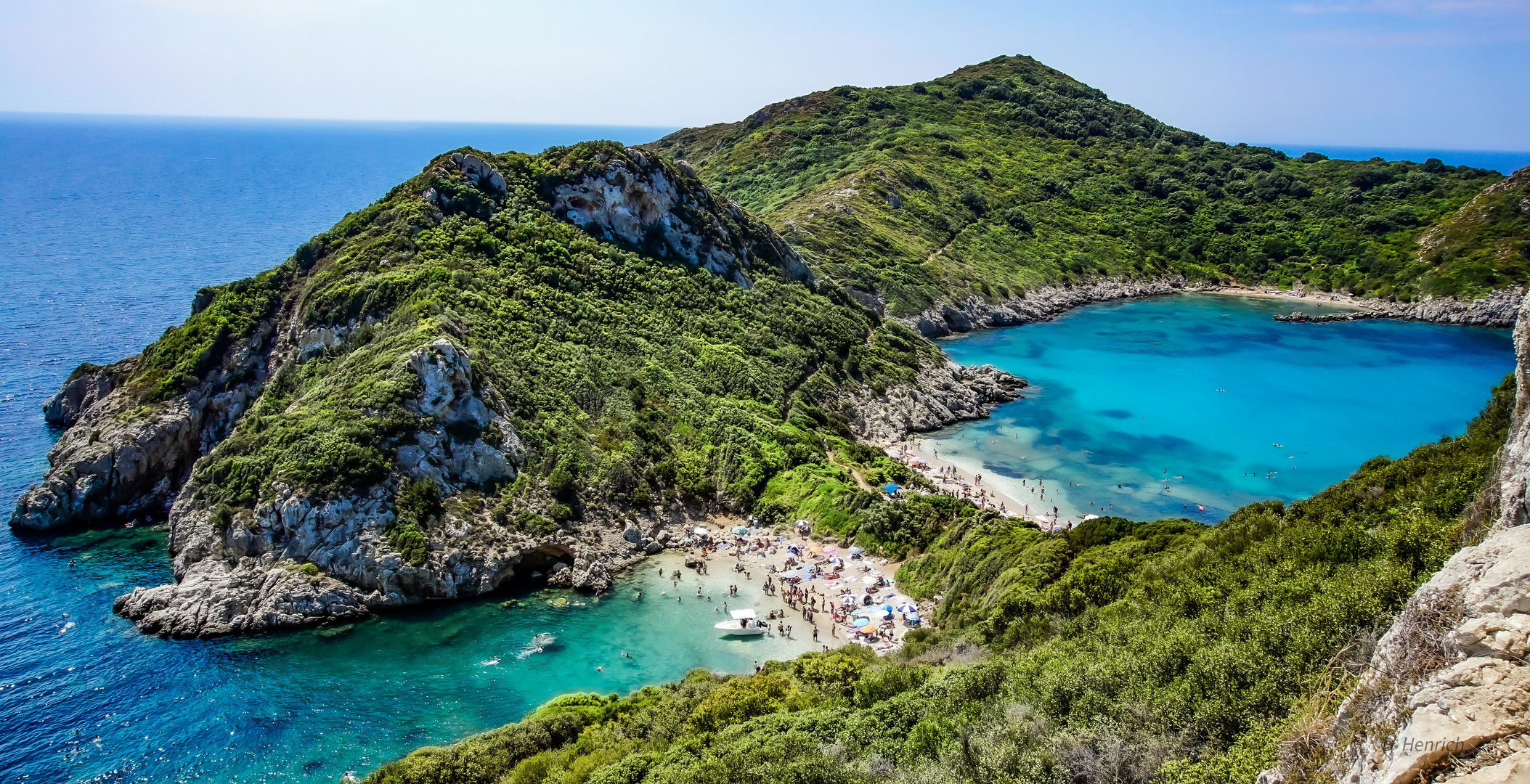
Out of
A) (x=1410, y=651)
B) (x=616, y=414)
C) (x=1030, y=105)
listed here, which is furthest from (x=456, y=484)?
(x=1030, y=105)

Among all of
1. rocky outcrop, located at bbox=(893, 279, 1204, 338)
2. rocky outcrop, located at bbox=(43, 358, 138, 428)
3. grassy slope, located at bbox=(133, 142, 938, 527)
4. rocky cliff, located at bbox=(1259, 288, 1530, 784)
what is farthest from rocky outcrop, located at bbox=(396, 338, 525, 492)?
rocky outcrop, located at bbox=(893, 279, 1204, 338)

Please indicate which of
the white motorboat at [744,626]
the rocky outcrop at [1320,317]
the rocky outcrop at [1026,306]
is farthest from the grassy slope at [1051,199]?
the white motorboat at [744,626]

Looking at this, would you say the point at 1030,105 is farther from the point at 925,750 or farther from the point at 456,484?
the point at 925,750

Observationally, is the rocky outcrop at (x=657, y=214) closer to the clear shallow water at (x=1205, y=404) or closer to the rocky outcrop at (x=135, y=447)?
the clear shallow water at (x=1205, y=404)

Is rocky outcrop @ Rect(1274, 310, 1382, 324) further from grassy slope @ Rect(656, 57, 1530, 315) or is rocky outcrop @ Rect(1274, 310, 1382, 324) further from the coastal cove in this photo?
the coastal cove

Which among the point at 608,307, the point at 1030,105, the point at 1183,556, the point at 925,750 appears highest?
the point at 1030,105

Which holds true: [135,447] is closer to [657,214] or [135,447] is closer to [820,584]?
[657,214]
